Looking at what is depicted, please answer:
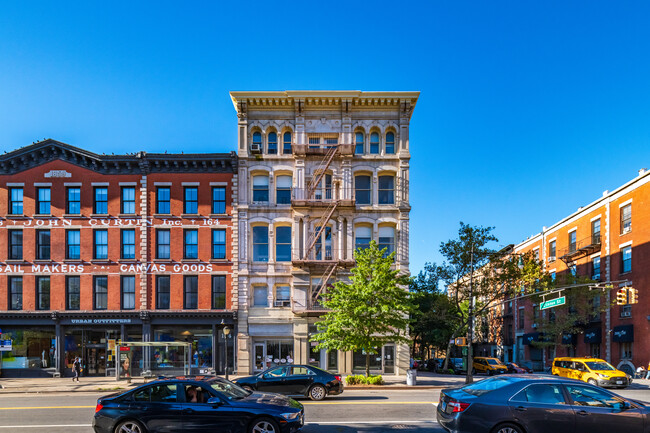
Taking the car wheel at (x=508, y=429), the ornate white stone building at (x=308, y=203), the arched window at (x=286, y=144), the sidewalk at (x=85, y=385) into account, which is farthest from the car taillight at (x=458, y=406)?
the arched window at (x=286, y=144)

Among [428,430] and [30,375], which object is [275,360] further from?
[428,430]

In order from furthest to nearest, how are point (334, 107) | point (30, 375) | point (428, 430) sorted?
point (334, 107) < point (30, 375) < point (428, 430)

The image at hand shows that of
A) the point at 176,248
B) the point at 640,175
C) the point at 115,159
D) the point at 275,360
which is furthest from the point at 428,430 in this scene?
the point at 640,175

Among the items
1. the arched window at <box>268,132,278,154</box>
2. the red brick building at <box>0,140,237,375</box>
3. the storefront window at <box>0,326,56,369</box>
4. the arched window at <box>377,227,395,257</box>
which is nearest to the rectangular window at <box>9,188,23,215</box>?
the red brick building at <box>0,140,237,375</box>

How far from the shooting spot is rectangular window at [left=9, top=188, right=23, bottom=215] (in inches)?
1277

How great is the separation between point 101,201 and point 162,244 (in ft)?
16.3

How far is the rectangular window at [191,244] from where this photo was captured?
32625 mm

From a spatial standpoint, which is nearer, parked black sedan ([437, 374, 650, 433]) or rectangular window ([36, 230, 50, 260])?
parked black sedan ([437, 374, 650, 433])

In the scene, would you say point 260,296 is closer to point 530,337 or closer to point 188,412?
point 188,412

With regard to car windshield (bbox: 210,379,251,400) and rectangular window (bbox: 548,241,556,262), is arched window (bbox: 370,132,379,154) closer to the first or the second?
car windshield (bbox: 210,379,251,400)

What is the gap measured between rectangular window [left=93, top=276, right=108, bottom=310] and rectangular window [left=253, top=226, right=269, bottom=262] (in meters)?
9.85

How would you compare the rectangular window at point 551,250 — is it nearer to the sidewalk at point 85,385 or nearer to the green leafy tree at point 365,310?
the sidewalk at point 85,385

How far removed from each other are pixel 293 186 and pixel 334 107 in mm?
6077

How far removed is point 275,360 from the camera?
105 feet
